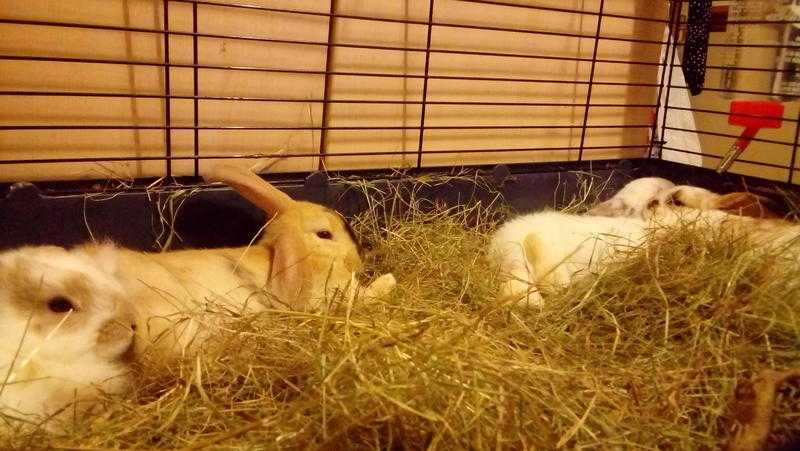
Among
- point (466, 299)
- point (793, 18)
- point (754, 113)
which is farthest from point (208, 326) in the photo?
point (793, 18)

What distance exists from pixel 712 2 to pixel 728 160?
685mm

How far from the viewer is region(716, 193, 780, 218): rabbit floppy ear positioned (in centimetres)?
228

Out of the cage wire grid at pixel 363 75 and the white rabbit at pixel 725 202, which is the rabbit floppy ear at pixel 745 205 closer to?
the white rabbit at pixel 725 202

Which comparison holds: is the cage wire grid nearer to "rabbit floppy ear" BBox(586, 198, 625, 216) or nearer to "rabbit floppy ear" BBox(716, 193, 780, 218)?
"rabbit floppy ear" BBox(716, 193, 780, 218)

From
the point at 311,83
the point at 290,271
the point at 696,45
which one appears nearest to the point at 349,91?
the point at 311,83

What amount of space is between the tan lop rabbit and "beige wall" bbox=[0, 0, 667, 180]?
0.30 m

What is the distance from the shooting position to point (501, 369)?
1110mm

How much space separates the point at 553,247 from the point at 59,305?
126 cm

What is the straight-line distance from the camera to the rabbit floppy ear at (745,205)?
2279mm

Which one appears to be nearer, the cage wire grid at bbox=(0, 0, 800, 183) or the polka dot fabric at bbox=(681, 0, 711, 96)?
the cage wire grid at bbox=(0, 0, 800, 183)

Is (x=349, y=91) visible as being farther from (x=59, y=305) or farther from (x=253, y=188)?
(x=59, y=305)

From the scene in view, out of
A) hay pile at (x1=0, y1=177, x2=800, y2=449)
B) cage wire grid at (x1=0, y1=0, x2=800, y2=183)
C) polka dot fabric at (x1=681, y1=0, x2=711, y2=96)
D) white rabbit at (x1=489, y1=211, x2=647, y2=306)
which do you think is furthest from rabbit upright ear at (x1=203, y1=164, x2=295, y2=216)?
polka dot fabric at (x1=681, y1=0, x2=711, y2=96)

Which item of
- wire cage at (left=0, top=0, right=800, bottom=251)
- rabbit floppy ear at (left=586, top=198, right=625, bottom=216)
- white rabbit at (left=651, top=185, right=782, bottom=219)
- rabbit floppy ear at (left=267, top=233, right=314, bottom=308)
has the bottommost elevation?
rabbit floppy ear at (left=267, top=233, right=314, bottom=308)

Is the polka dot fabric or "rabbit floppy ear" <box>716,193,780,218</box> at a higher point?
the polka dot fabric
